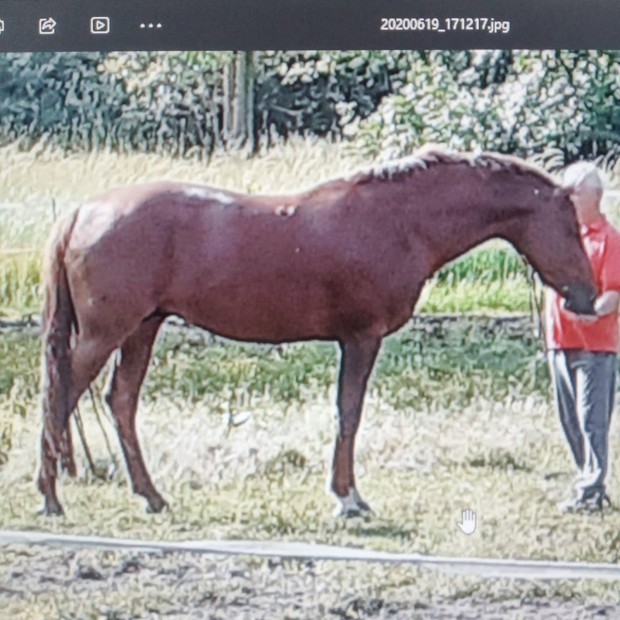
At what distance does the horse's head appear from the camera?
1.58 meters

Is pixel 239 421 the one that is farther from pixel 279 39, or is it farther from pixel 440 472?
pixel 279 39

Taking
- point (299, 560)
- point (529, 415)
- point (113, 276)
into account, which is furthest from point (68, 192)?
point (529, 415)

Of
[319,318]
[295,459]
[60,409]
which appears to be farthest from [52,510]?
[319,318]

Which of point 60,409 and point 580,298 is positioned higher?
point 580,298

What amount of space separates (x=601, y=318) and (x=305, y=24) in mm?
561

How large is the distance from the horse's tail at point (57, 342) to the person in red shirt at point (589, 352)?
25.9 inches

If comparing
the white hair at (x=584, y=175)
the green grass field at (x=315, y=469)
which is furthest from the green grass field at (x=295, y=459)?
the white hair at (x=584, y=175)

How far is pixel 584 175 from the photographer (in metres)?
1.57

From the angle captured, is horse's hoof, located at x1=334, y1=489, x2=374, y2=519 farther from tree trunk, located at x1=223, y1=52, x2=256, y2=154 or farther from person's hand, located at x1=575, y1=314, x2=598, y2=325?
tree trunk, located at x1=223, y1=52, x2=256, y2=154

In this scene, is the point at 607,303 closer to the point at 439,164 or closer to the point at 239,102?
the point at 439,164

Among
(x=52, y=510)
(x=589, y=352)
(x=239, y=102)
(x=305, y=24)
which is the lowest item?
(x=52, y=510)

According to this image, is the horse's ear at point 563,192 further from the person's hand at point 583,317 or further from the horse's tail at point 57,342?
the horse's tail at point 57,342

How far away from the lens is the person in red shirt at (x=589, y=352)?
1566mm

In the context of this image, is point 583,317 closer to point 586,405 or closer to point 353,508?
point 586,405
